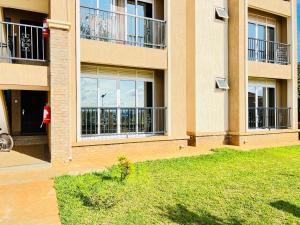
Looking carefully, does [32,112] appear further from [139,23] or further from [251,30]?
[251,30]

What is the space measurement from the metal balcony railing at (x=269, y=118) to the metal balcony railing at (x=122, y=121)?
5465mm

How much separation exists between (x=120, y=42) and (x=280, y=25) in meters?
10.4

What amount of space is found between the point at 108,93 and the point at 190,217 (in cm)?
808

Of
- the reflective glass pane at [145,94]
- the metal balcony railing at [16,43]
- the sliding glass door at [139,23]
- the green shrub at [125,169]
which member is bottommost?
the green shrub at [125,169]

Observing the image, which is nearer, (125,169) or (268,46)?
(125,169)

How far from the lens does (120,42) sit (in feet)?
40.7

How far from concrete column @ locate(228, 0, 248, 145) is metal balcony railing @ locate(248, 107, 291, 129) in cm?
140

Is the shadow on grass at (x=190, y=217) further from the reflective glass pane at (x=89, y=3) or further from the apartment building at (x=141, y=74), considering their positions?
the reflective glass pane at (x=89, y=3)

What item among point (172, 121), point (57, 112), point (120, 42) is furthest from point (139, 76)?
point (57, 112)

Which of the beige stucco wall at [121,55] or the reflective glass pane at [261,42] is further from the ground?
the reflective glass pane at [261,42]

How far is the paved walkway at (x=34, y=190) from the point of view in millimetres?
5098

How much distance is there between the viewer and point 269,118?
16391 mm

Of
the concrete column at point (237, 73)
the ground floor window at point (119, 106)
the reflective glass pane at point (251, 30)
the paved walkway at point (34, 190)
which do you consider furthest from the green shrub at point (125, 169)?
the reflective glass pane at point (251, 30)

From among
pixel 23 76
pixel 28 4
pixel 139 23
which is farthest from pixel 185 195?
pixel 28 4
